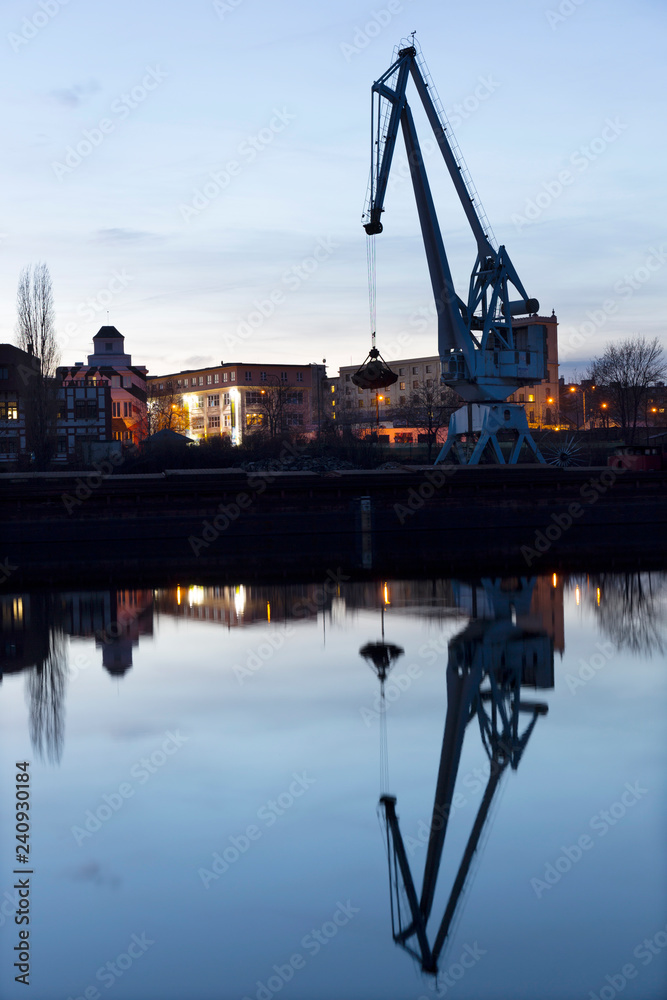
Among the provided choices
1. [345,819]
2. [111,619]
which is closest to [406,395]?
[111,619]

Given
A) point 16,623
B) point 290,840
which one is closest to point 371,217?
point 16,623

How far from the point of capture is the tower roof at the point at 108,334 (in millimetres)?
96125

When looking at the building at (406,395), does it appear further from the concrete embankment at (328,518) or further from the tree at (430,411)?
the concrete embankment at (328,518)

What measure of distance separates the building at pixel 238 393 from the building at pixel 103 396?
6.43 meters

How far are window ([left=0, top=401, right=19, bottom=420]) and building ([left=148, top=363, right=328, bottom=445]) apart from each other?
35135 mm

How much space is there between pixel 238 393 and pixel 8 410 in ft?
156

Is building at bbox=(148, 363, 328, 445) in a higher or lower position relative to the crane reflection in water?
higher

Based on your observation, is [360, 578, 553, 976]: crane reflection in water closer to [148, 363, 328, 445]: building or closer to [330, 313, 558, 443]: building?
[330, 313, 558, 443]: building

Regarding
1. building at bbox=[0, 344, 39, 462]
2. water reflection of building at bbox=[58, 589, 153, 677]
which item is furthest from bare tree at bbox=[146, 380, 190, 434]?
water reflection of building at bbox=[58, 589, 153, 677]

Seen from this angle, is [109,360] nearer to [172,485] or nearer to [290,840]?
[172,485]

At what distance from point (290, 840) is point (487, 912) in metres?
1.43

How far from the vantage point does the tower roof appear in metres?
96.1

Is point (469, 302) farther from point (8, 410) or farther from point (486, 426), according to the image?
point (8, 410)

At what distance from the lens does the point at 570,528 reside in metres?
31.6
